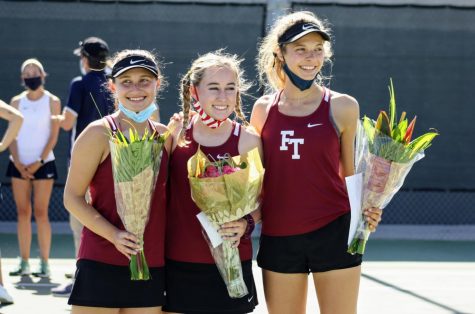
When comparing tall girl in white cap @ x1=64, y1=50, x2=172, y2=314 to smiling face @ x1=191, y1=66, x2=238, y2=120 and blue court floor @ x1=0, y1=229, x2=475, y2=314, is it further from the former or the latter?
blue court floor @ x1=0, y1=229, x2=475, y2=314

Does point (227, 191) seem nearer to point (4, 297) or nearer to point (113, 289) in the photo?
point (113, 289)

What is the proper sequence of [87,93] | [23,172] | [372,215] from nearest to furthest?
1. [372,215]
2. [87,93]
3. [23,172]

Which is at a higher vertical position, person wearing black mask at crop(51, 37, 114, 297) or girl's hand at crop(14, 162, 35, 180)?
person wearing black mask at crop(51, 37, 114, 297)

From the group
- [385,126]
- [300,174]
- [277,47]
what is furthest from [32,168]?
[385,126]

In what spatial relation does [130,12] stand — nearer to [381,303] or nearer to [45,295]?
[45,295]

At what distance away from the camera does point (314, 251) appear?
4273 mm

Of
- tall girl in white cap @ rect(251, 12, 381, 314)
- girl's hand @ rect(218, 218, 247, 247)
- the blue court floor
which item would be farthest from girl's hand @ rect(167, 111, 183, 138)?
the blue court floor

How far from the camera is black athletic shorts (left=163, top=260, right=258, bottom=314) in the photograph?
→ 4.00 metres

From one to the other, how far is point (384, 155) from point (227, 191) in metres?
0.74

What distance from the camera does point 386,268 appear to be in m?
8.95

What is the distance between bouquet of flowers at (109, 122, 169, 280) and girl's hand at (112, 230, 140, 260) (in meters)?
0.03

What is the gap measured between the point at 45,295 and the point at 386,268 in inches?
134

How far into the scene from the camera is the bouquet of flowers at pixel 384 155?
4.02 meters

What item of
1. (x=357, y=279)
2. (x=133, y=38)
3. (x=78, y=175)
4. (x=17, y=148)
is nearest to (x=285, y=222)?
(x=357, y=279)
